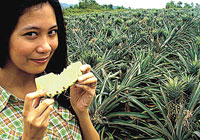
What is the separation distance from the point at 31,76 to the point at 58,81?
0.22 m

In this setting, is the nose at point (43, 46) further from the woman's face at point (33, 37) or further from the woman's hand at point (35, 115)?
the woman's hand at point (35, 115)

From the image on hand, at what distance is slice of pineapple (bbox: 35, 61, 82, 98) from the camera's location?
770 mm

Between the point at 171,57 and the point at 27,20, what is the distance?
2660 mm

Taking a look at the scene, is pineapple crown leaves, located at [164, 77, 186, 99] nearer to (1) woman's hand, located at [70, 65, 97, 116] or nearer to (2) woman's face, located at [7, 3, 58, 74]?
(1) woman's hand, located at [70, 65, 97, 116]

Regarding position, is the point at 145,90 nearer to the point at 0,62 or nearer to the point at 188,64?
the point at 188,64

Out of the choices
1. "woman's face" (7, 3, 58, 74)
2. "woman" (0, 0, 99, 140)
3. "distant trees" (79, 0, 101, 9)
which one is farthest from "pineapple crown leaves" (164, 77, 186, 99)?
"distant trees" (79, 0, 101, 9)

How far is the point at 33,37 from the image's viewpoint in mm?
799

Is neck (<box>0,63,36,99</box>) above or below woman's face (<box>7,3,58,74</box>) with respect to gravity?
below

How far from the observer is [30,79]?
991mm

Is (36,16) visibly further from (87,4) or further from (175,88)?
(87,4)

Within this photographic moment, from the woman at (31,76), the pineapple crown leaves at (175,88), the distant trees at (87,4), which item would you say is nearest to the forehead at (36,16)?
the woman at (31,76)

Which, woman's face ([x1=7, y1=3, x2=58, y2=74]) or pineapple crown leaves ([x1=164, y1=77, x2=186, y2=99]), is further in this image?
pineapple crown leaves ([x1=164, y1=77, x2=186, y2=99])

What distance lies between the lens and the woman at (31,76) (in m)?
0.68

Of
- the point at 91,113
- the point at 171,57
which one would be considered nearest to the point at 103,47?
the point at 171,57
